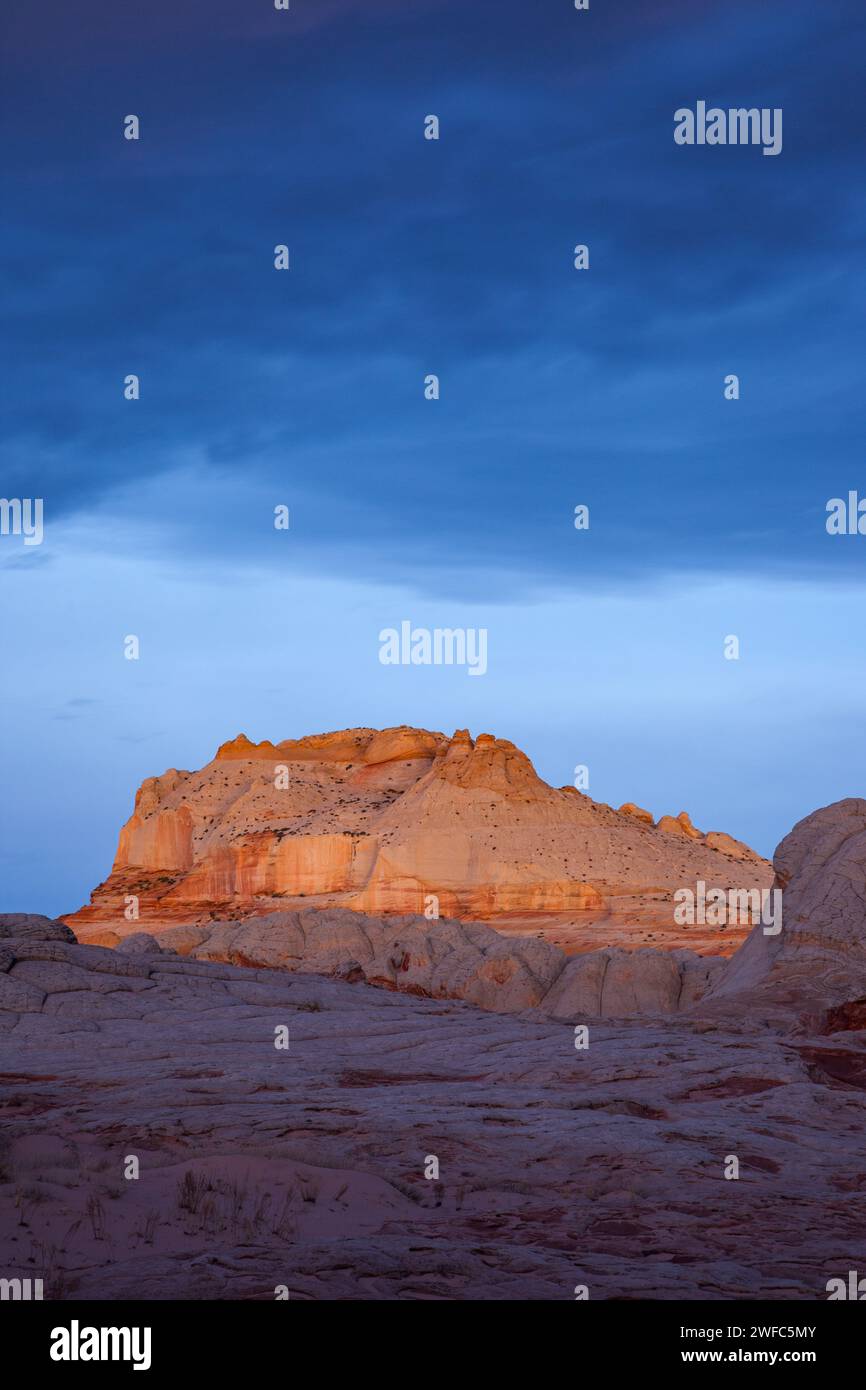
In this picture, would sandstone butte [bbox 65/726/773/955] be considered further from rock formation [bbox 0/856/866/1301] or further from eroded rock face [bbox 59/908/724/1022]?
rock formation [bbox 0/856/866/1301]

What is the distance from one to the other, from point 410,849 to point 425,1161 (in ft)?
190

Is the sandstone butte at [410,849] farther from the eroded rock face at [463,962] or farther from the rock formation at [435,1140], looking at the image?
the rock formation at [435,1140]

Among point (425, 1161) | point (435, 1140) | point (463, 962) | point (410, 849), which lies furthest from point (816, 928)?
point (410, 849)

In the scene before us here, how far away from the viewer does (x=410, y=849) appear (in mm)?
69875

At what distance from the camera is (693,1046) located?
766 inches

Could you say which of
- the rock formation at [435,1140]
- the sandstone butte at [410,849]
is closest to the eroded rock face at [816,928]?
the rock formation at [435,1140]

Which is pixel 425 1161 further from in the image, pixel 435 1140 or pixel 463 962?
pixel 463 962

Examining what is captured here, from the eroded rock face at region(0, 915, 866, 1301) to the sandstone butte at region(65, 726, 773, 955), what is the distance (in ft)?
113

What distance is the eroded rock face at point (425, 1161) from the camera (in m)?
8.79

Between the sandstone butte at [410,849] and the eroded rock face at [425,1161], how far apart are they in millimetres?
34399

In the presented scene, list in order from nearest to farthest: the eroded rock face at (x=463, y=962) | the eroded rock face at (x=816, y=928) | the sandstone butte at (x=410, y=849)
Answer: the eroded rock face at (x=816, y=928) → the eroded rock face at (x=463, y=962) → the sandstone butte at (x=410, y=849)

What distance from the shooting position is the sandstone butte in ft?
219
